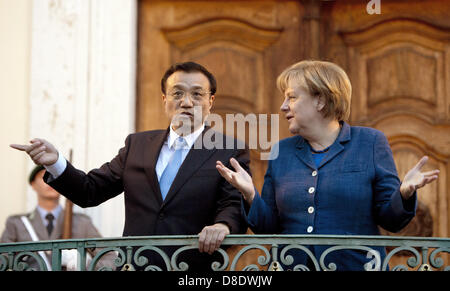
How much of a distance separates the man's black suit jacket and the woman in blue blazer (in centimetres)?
18

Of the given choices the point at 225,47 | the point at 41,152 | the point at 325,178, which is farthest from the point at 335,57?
the point at 41,152

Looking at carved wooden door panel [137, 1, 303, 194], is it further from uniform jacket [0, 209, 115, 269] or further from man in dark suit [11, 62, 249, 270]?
man in dark suit [11, 62, 249, 270]

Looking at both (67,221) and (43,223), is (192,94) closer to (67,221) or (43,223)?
(67,221)

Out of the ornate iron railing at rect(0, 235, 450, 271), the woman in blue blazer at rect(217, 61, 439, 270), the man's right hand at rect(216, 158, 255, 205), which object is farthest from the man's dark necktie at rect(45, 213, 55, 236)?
the man's right hand at rect(216, 158, 255, 205)

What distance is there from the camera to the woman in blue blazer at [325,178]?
3553 millimetres

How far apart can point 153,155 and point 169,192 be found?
0.24 metres

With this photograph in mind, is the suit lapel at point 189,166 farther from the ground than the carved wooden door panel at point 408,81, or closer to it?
closer to it

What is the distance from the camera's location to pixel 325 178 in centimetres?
367

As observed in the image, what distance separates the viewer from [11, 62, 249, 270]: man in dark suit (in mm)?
3706

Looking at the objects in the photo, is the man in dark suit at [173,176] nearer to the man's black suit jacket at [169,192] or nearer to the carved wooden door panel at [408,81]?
the man's black suit jacket at [169,192]

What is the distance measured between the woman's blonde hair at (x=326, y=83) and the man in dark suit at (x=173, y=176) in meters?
0.45

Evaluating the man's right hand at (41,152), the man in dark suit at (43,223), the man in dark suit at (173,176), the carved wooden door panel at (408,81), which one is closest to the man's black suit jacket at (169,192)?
the man in dark suit at (173,176)

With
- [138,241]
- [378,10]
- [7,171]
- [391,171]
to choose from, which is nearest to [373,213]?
[391,171]

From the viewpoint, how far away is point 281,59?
568cm
